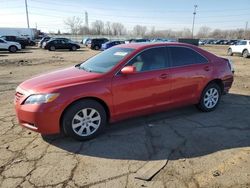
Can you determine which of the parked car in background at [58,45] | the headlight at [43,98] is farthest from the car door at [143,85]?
the parked car in background at [58,45]

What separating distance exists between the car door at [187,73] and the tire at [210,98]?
206mm

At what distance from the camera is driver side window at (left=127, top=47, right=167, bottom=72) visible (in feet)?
15.4

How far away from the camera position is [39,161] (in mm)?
3652

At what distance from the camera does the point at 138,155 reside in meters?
3.82

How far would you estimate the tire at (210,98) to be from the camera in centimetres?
569

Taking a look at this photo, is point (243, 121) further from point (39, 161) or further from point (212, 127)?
point (39, 161)

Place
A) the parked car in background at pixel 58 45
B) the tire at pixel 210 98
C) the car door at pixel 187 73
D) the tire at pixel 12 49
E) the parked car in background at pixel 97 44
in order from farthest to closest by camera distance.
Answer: the parked car in background at pixel 97 44, the parked car in background at pixel 58 45, the tire at pixel 12 49, the tire at pixel 210 98, the car door at pixel 187 73

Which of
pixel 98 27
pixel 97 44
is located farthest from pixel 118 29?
pixel 97 44

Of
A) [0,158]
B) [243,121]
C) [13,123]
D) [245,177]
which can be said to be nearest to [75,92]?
[0,158]

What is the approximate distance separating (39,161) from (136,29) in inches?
5524

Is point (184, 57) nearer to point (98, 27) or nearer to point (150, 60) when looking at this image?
point (150, 60)

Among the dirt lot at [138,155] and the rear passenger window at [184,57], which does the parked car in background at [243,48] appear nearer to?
the rear passenger window at [184,57]

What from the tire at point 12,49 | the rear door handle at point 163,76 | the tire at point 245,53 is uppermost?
the rear door handle at point 163,76

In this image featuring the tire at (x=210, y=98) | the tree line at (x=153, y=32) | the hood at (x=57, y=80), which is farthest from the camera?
the tree line at (x=153, y=32)
